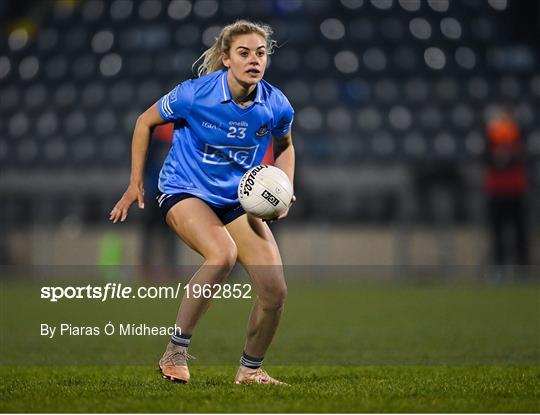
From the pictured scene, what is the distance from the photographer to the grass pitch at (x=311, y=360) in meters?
4.35

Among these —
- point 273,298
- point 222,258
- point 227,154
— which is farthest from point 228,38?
point 273,298

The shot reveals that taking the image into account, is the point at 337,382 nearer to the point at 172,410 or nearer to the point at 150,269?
the point at 172,410

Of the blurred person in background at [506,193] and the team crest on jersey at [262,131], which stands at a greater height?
the team crest on jersey at [262,131]

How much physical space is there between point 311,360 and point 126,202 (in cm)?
201

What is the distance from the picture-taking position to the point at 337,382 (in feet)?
16.8

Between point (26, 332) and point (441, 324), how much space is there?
3555 millimetres

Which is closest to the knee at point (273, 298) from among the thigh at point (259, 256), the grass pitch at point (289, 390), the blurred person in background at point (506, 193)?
the thigh at point (259, 256)

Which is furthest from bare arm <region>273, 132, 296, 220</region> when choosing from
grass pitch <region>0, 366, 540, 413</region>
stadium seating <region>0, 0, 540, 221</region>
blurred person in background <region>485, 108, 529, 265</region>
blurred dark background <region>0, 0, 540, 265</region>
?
stadium seating <region>0, 0, 540, 221</region>

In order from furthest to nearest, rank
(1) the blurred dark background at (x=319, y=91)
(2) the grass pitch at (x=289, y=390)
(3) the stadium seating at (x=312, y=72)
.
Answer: (3) the stadium seating at (x=312, y=72)
(1) the blurred dark background at (x=319, y=91)
(2) the grass pitch at (x=289, y=390)

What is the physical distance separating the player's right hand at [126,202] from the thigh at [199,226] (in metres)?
0.19

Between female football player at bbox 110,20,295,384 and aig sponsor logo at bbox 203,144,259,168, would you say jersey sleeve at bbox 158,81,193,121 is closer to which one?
female football player at bbox 110,20,295,384

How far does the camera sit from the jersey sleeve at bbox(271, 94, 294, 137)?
5.09 metres

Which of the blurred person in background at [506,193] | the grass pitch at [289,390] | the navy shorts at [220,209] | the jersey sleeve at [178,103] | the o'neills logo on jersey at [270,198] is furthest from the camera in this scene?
the blurred person in background at [506,193]

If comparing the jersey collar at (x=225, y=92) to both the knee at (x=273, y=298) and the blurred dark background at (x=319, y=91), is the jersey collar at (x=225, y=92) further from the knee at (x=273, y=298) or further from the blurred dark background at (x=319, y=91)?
the blurred dark background at (x=319, y=91)
